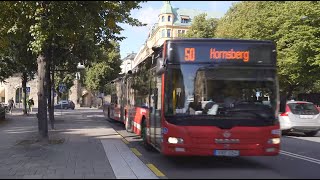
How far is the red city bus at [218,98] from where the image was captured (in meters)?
10.0

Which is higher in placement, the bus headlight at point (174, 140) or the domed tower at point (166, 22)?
the domed tower at point (166, 22)

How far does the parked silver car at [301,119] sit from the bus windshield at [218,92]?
10030mm

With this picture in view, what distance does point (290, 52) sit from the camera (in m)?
34.9

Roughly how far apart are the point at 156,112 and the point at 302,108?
1095 centimetres

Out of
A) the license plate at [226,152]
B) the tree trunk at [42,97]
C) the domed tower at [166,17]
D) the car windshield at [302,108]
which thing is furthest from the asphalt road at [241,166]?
the domed tower at [166,17]

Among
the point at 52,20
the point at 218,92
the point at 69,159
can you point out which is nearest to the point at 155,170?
the point at 218,92

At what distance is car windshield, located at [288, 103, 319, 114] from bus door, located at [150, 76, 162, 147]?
995 cm

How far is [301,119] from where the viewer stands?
2008cm

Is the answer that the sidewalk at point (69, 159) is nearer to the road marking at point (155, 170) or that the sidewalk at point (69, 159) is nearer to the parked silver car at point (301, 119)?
the road marking at point (155, 170)

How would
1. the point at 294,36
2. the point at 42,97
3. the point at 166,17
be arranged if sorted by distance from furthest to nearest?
the point at 166,17, the point at 294,36, the point at 42,97

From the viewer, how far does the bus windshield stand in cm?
1014

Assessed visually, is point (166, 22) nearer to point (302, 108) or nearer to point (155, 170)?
point (302, 108)

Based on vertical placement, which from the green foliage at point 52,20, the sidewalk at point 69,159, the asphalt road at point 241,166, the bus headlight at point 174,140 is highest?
the green foliage at point 52,20

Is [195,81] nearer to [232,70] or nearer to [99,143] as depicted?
[232,70]
